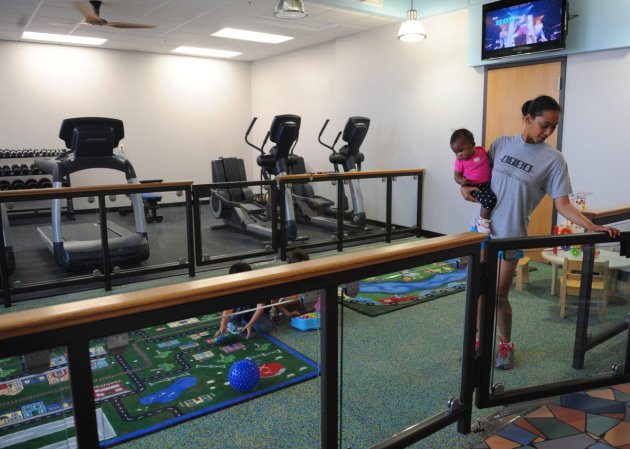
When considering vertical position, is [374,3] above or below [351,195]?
above

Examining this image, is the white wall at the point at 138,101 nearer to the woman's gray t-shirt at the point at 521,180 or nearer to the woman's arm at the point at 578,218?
the woman's gray t-shirt at the point at 521,180

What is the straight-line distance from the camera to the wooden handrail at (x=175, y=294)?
3.93ft

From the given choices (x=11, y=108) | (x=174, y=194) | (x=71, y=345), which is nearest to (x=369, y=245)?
(x=174, y=194)

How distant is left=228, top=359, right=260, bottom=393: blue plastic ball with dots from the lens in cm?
258

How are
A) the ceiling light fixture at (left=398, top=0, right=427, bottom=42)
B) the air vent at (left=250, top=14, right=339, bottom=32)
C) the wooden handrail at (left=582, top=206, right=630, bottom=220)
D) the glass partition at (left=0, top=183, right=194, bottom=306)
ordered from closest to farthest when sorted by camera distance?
the wooden handrail at (left=582, top=206, right=630, bottom=220)
the glass partition at (left=0, top=183, right=194, bottom=306)
the ceiling light fixture at (left=398, top=0, right=427, bottom=42)
the air vent at (left=250, top=14, right=339, bottom=32)

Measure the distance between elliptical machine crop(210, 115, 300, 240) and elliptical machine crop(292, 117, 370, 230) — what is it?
0.20 m

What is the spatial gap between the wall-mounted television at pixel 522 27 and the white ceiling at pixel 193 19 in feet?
2.50

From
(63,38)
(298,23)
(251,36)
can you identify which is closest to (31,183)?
(63,38)

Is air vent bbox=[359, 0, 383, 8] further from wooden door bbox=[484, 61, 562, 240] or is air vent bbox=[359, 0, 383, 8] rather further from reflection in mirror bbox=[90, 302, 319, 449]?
reflection in mirror bbox=[90, 302, 319, 449]

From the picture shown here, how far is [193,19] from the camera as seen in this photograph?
716cm

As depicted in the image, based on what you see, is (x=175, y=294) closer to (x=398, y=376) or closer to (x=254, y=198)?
(x=398, y=376)

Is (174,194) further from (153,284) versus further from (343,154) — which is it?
(343,154)

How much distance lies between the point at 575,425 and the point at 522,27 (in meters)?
4.31

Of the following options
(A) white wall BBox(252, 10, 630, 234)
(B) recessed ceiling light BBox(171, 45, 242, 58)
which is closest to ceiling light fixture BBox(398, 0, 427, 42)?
(A) white wall BBox(252, 10, 630, 234)
